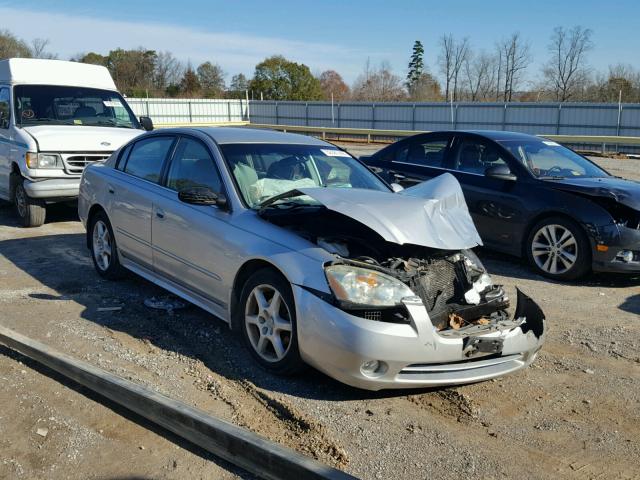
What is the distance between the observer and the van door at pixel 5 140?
1005 centimetres

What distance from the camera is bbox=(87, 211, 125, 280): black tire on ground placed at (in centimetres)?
659

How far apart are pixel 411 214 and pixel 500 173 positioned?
361 cm

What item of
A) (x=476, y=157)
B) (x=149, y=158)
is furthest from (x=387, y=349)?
(x=476, y=157)

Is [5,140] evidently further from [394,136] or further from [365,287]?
[394,136]

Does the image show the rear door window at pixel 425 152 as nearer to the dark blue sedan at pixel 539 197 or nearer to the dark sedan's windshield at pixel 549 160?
the dark blue sedan at pixel 539 197

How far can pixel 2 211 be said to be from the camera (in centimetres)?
1145

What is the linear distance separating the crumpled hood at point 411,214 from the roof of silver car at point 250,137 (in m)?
1.24

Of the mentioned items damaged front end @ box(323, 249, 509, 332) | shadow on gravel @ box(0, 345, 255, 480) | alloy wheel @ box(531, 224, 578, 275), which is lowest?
shadow on gravel @ box(0, 345, 255, 480)

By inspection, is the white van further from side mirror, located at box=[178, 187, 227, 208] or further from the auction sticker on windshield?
side mirror, located at box=[178, 187, 227, 208]

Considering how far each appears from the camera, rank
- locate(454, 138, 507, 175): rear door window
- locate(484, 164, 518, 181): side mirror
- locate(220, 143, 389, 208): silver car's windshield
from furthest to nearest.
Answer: locate(454, 138, 507, 175): rear door window, locate(484, 164, 518, 181): side mirror, locate(220, 143, 389, 208): silver car's windshield

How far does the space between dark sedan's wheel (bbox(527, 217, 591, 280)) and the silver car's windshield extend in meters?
2.48

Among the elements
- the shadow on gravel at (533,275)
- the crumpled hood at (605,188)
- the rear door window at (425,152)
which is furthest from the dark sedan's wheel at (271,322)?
the rear door window at (425,152)

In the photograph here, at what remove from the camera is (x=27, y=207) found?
9602mm

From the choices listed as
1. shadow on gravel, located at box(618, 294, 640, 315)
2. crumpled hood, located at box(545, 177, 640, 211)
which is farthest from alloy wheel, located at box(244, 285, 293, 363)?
crumpled hood, located at box(545, 177, 640, 211)
